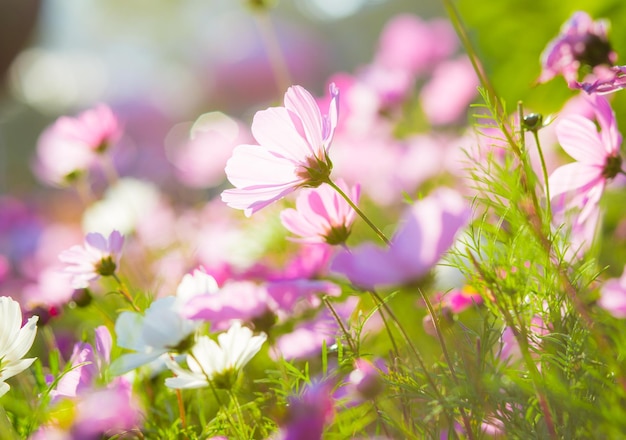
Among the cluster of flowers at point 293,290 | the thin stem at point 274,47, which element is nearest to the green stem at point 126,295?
the cluster of flowers at point 293,290

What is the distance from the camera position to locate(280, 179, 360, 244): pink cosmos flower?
0.41 m

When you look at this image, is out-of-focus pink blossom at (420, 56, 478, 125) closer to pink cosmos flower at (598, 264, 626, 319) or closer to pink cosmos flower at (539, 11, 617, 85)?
pink cosmos flower at (539, 11, 617, 85)

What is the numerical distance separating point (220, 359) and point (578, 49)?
1.01 feet

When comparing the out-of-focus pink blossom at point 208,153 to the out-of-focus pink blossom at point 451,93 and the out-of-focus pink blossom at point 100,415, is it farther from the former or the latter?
the out-of-focus pink blossom at point 100,415

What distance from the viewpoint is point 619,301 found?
0.36 meters

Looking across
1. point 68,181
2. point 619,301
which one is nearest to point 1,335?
point 619,301

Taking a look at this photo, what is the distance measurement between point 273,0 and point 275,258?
354mm

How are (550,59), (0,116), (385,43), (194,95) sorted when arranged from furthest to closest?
(194,95) < (0,116) < (385,43) < (550,59)

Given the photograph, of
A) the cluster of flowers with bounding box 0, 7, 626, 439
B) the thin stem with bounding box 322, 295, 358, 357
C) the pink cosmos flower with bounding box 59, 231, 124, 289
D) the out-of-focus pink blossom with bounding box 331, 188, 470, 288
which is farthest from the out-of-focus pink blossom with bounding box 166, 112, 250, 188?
the out-of-focus pink blossom with bounding box 331, 188, 470, 288

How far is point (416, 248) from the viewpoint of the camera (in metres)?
0.29

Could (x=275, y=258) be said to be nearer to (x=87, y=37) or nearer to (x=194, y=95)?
(x=194, y=95)

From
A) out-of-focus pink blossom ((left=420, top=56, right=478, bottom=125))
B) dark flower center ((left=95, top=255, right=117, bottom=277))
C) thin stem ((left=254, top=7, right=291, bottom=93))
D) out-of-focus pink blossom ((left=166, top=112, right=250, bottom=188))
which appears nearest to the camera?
dark flower center ((left=95, top=255, right=117, bottom=277))

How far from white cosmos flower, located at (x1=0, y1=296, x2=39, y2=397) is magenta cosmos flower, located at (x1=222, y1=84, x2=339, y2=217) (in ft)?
0.40

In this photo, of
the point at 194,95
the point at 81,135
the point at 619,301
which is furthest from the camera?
the point at 194,95
